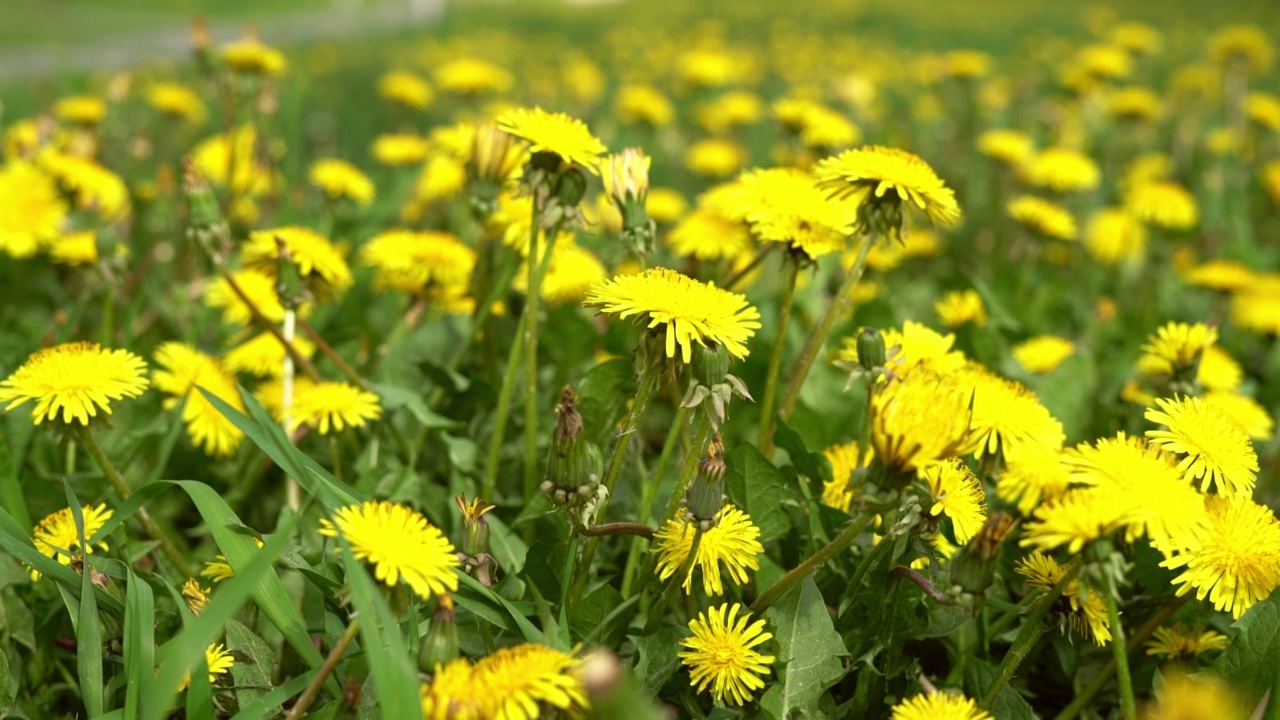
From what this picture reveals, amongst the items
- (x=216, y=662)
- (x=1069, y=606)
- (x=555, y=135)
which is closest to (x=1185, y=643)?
(x=1069, y=606)

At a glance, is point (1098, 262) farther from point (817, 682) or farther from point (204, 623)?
point (204, 623)

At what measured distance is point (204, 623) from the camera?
934mm

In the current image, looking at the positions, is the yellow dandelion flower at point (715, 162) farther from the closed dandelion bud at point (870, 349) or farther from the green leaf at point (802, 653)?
the green leaf at point (802, 653)

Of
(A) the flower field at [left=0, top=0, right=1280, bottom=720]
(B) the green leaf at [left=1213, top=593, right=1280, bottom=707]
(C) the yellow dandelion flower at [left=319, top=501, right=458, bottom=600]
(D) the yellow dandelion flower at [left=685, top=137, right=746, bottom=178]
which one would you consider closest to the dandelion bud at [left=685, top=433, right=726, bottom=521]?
(A) the flower field at [left=0, top=0, right=1280, bottom=720]

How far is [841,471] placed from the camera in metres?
1.53

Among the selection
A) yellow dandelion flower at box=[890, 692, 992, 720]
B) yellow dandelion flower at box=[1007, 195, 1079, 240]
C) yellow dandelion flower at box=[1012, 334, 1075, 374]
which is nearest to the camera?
yellow dandelion flower at box=[890, 692, 992, 720]

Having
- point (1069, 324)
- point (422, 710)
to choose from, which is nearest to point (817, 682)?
point (422, 710)

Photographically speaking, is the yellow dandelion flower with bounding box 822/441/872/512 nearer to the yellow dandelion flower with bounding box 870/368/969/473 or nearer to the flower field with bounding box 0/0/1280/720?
the flower field with bounding box 0/0/1280/720

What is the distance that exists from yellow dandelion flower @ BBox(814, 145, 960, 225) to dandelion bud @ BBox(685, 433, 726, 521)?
47 centimetres

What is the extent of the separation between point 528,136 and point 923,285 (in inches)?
65.9

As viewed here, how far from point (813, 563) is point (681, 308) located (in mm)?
339

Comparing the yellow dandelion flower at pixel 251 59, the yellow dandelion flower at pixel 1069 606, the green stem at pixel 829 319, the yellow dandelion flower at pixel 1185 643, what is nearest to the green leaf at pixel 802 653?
the yellow dandelion flower at pixel 1069 606

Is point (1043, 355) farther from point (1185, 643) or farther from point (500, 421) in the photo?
point (500, 421)

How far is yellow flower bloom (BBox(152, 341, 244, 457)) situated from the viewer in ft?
5.31
